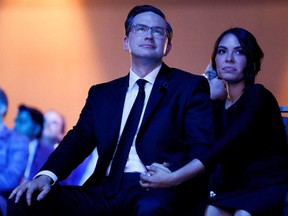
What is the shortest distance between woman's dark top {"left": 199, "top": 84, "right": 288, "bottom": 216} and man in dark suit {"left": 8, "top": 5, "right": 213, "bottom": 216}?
85 mm

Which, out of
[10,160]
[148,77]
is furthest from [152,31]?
[10,160]

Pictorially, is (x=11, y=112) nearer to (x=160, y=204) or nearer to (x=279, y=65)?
(x=279, y=65)

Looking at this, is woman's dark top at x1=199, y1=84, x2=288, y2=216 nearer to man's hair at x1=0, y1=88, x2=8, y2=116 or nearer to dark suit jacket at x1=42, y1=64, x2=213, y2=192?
dark suit jacket at x1=42, y1=64, x2=213, y2=192

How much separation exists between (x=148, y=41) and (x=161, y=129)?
0.37 m

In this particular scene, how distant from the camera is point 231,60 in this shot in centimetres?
215

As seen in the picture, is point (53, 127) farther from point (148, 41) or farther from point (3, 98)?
point (148, 41)

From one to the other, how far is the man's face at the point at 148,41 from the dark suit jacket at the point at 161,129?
0.09 metres

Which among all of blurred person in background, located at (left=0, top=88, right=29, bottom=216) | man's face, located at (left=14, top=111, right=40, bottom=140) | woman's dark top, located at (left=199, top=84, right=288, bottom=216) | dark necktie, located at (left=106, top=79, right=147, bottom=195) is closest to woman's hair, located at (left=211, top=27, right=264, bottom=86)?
woman's dark top, located at (left=199, top=84, right=288, bottom=216)

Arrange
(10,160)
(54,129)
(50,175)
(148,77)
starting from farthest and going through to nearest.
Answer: (54,129) → (10,160) → (148,77) → (50,175)

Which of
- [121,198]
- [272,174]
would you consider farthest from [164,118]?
[272,174]

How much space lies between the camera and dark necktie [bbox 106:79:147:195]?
6.14 feet

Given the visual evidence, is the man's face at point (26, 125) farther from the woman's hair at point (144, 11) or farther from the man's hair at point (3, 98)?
the woman's hair at point (144, 11)

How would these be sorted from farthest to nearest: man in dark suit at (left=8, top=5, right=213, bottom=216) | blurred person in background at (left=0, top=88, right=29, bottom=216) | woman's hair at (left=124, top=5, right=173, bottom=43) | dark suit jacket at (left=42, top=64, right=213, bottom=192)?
blurred person in background at (left=0, top=88, right=29, bottom=216)
woman's hair at (left=124, top=5, right=173, bottom=43)
dark suit jacket at (left=42, top=64, right=213, bottom=192)
man in dark suit at (left=8, top=5, right=213, bottom=216)

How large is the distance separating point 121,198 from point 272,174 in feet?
1.77
